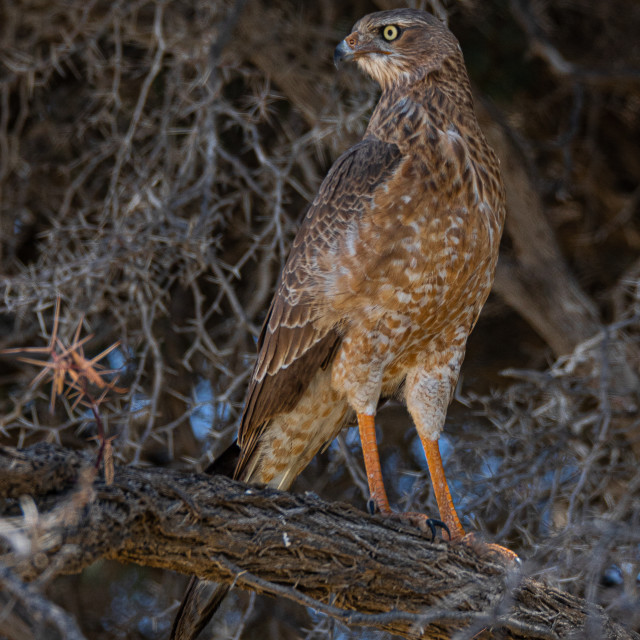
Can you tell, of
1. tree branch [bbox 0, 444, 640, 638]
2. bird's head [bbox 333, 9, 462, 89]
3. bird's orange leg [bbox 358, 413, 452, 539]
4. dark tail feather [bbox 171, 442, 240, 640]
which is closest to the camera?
tree branch [bbox 0, 444, 640, 638]

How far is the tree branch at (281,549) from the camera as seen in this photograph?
85.6 inches

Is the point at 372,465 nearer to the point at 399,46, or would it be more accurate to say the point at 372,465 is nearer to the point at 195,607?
the point at 195,607

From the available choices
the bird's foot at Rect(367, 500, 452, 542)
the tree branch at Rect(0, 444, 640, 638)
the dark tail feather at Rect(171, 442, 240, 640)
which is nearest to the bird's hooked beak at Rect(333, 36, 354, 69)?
the bird's foot at Rect(367, 500, 452, 542)

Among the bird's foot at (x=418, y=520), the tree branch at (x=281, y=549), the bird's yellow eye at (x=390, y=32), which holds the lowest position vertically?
the bird's foot at (x=418, y=520)

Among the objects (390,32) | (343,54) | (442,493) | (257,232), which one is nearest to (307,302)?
(442,493)

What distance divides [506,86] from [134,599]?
146 inches

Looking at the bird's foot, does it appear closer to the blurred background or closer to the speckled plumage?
the speckled plumage

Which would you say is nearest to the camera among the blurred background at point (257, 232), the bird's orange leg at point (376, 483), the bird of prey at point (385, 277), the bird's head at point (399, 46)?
the bird's orange leg at point (376, 483)

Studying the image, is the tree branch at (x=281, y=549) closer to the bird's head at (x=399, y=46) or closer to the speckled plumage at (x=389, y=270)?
the speckled plumage at (x=389, y=270)

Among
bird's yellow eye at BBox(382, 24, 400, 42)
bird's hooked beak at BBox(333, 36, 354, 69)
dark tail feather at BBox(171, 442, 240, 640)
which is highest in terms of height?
bird's yellow eye at BBox(382, 24, 400, 42)

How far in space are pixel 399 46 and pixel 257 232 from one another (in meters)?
1.86

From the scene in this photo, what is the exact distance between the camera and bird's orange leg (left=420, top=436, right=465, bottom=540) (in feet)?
11.5

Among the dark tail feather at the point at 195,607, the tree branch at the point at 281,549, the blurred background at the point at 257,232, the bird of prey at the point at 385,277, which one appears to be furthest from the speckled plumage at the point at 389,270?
the tree branch at the point at 281,549

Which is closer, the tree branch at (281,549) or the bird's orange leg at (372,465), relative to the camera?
the tree branch at (281,549)
